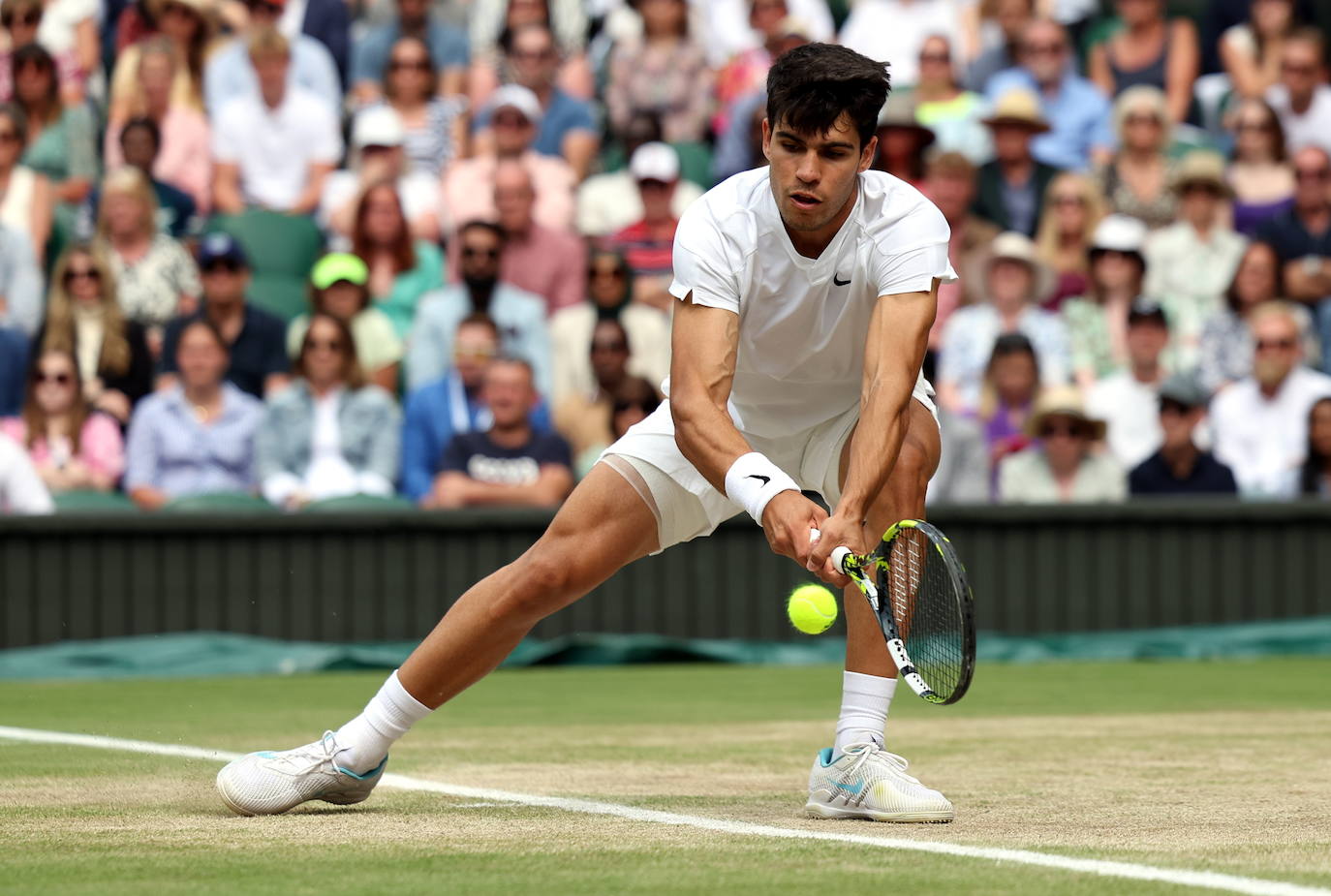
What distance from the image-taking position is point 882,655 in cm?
543

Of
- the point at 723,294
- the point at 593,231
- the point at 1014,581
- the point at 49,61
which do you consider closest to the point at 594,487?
the point at 723,294

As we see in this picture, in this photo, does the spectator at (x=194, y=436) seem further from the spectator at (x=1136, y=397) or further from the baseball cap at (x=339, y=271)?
the spectator at (x=1136, y=397)

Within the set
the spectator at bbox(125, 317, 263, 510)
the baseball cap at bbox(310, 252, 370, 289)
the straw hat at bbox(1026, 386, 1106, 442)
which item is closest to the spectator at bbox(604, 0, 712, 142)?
the baseball cap at bbox(310, 252, 370, 289)

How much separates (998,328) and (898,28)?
3127mm

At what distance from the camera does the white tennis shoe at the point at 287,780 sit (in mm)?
5297

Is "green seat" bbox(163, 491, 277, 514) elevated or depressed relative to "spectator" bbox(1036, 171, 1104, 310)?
depressed

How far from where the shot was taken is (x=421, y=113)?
14.5 m

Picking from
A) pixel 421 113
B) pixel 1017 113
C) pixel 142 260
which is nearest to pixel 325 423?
pixel 142 260

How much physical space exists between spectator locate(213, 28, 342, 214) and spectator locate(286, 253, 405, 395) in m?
1.49

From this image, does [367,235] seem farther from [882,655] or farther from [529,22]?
[882,655]

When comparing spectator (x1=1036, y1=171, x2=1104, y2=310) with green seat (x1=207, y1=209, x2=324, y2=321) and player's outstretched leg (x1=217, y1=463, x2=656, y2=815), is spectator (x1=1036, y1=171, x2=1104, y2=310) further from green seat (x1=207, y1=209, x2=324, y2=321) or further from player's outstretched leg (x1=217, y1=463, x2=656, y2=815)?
player's outstretched leg (x1=217, y1=463, x2=656, y2=815)

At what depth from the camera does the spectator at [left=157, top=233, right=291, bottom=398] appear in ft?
41.0

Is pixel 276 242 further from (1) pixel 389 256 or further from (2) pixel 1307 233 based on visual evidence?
(2) pixel 1307 233

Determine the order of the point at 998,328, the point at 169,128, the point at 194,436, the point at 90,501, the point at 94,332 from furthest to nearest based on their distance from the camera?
1. the point at 169,128
2. the point at 998,328
3. the point at 94,332
4. the point at 194,436
5. the point at 90,501
